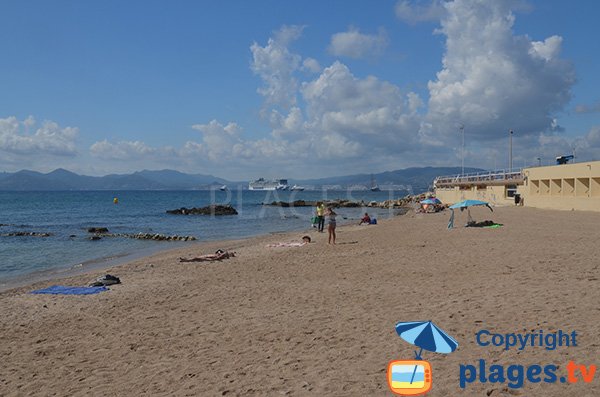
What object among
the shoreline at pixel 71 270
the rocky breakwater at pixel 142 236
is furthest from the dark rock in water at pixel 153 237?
the shoreline at pixel 71 270

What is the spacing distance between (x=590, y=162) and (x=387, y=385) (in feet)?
98.6

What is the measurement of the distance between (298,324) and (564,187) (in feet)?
106

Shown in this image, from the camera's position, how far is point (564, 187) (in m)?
33.8

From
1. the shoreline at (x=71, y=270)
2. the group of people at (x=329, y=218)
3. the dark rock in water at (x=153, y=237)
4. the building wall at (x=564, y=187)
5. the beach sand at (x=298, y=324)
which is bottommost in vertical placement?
the shoreline at (x=71, y=270)

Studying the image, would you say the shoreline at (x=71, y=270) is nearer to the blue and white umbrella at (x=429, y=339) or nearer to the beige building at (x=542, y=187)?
the blue and white umbrella at (x=429, y=339)

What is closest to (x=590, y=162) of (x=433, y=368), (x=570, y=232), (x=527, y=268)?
(x=570, y=232)

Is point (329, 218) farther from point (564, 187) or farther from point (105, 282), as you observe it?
point (564, 187)

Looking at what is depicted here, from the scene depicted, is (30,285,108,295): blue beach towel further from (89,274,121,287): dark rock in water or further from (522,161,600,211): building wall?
(522,161,600,211): building wall

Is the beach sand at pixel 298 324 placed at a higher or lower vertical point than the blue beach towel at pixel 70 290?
higher

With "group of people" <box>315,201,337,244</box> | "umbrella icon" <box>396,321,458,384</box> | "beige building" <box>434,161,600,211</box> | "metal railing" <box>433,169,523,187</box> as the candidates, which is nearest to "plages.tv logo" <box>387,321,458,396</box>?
"umbrella icon" <box>396,321,458,384</box>

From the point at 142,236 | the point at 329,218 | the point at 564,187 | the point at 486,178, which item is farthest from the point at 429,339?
the point at 486,178

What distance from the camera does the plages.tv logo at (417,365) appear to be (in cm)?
502

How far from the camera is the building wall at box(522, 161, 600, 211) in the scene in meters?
29.4

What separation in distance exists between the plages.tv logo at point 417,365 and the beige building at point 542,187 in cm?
2750
